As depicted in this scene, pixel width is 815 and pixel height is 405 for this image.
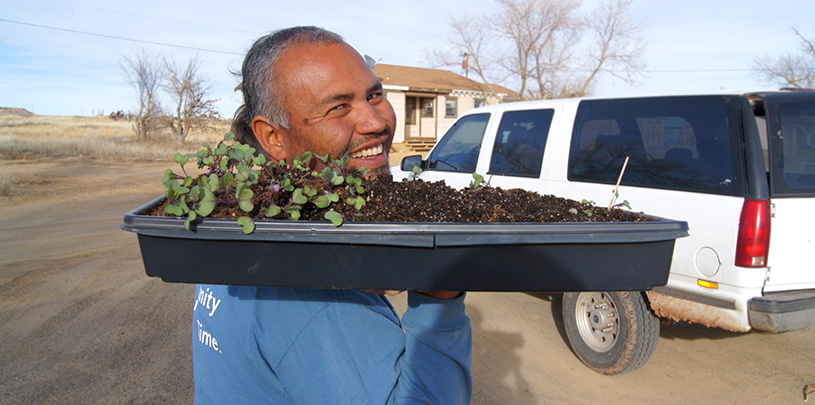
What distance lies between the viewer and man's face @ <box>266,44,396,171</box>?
51.8 inches

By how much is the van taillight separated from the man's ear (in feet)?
9.27

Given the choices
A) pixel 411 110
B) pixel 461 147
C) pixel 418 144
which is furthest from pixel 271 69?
pixel 411 110

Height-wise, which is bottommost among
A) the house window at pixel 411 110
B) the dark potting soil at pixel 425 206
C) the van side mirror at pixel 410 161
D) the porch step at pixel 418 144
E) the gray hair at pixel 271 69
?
the porch step at pixel 418 144

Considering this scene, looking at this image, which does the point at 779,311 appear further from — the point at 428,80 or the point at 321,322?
the point at 428,80

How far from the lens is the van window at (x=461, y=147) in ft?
16.1

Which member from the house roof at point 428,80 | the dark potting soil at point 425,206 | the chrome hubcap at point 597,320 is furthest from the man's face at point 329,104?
the house roof at point 428,80

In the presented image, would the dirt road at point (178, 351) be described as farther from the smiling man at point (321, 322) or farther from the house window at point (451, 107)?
the house window at point (451, 107)

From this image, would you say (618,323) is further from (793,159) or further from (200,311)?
(200,311)

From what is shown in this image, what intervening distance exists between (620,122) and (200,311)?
341 centimetres

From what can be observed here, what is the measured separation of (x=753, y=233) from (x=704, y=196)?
35cm

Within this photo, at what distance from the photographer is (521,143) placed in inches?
175

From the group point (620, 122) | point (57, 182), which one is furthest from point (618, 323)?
point (57, 182)

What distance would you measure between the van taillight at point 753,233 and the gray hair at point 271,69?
2.73 meters

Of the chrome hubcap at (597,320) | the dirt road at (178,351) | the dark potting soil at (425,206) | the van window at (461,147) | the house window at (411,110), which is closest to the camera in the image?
the dark potting soil at (425,206)
